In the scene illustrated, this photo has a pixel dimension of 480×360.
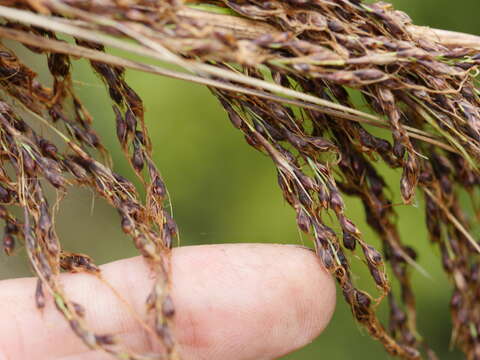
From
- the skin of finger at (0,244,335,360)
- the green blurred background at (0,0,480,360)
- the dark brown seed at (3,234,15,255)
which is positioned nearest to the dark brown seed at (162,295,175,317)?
the skin of finger at (0,244,335,360)

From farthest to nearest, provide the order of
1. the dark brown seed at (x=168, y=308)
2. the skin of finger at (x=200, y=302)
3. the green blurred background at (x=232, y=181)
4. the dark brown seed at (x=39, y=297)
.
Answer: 1. the green blurred background at (x=232, y=181)
2. the skin of finger at (x=200, y=302)
3. the dark brown seed at (x=39, y=297)
4. the dark brown seed at (x=168, y=308)

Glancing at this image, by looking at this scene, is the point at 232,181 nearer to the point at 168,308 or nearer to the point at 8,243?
the point at 8,243

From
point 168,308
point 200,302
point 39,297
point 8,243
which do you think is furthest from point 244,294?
point 8,243

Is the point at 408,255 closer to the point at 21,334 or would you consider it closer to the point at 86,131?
the point at 86,131

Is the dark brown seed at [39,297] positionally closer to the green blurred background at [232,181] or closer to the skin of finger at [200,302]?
the skin of finger at [200,302]

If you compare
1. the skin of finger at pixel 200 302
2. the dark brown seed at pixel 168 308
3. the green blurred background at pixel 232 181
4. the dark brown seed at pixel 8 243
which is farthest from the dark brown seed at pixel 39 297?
the green blurred background at pixel 232 181
